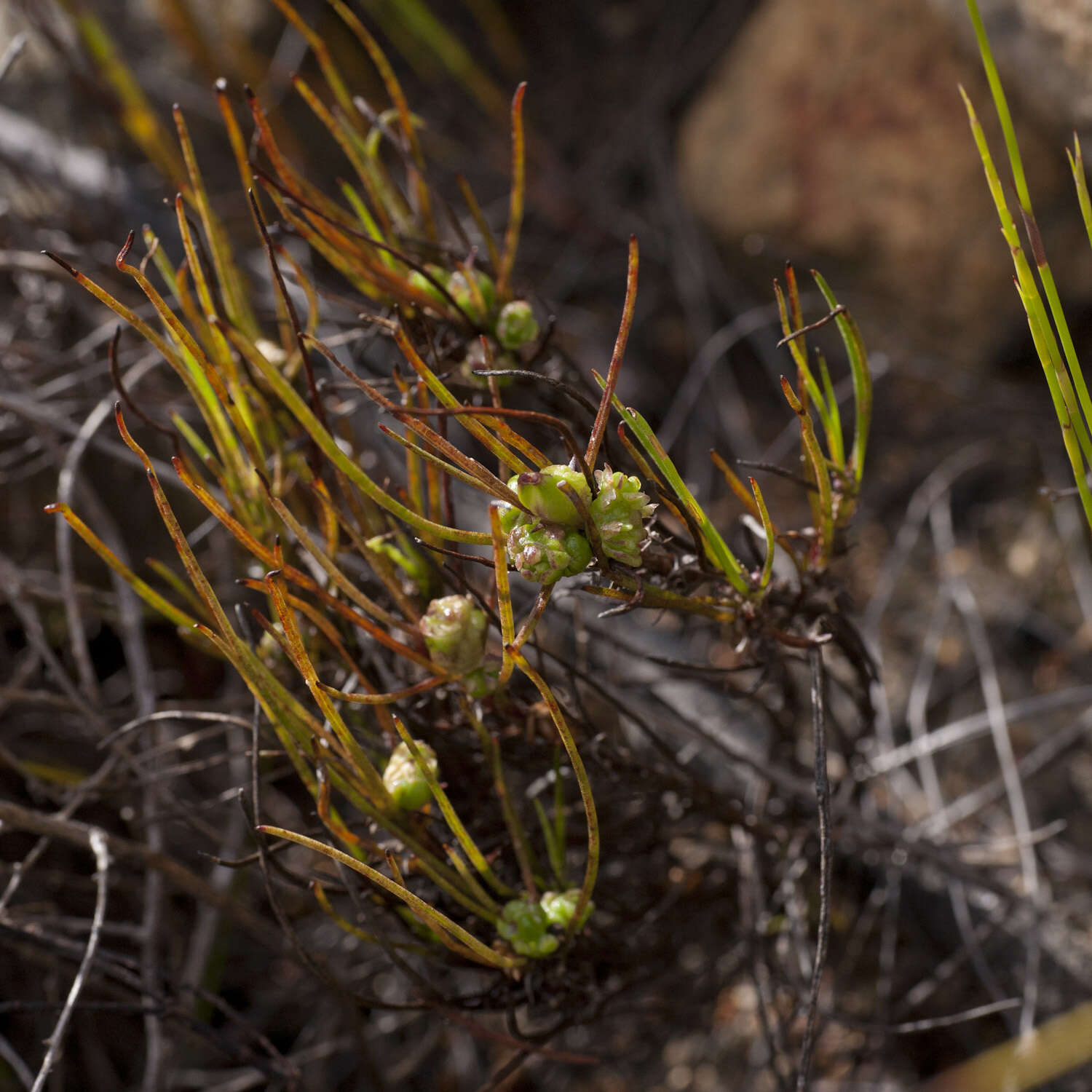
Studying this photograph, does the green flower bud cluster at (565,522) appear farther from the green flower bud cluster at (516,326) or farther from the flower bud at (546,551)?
the green flower bud cluster at (516,326)

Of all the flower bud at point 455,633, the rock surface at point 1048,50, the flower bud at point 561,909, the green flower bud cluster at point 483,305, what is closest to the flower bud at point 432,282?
the green flower bud cluster at point 483,305

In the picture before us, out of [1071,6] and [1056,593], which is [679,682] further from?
[1071,6]

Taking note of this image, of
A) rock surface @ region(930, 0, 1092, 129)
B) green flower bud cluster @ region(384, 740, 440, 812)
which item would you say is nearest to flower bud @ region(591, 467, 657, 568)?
green flower bud cluster @ region(384, 740, 440, 812)

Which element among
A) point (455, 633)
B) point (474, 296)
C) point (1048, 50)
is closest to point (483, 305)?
point (474, 296)

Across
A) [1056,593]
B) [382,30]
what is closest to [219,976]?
[1056,593]

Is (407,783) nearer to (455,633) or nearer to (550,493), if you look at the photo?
(455,633)

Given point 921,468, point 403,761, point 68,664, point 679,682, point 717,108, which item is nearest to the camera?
point 403,761
